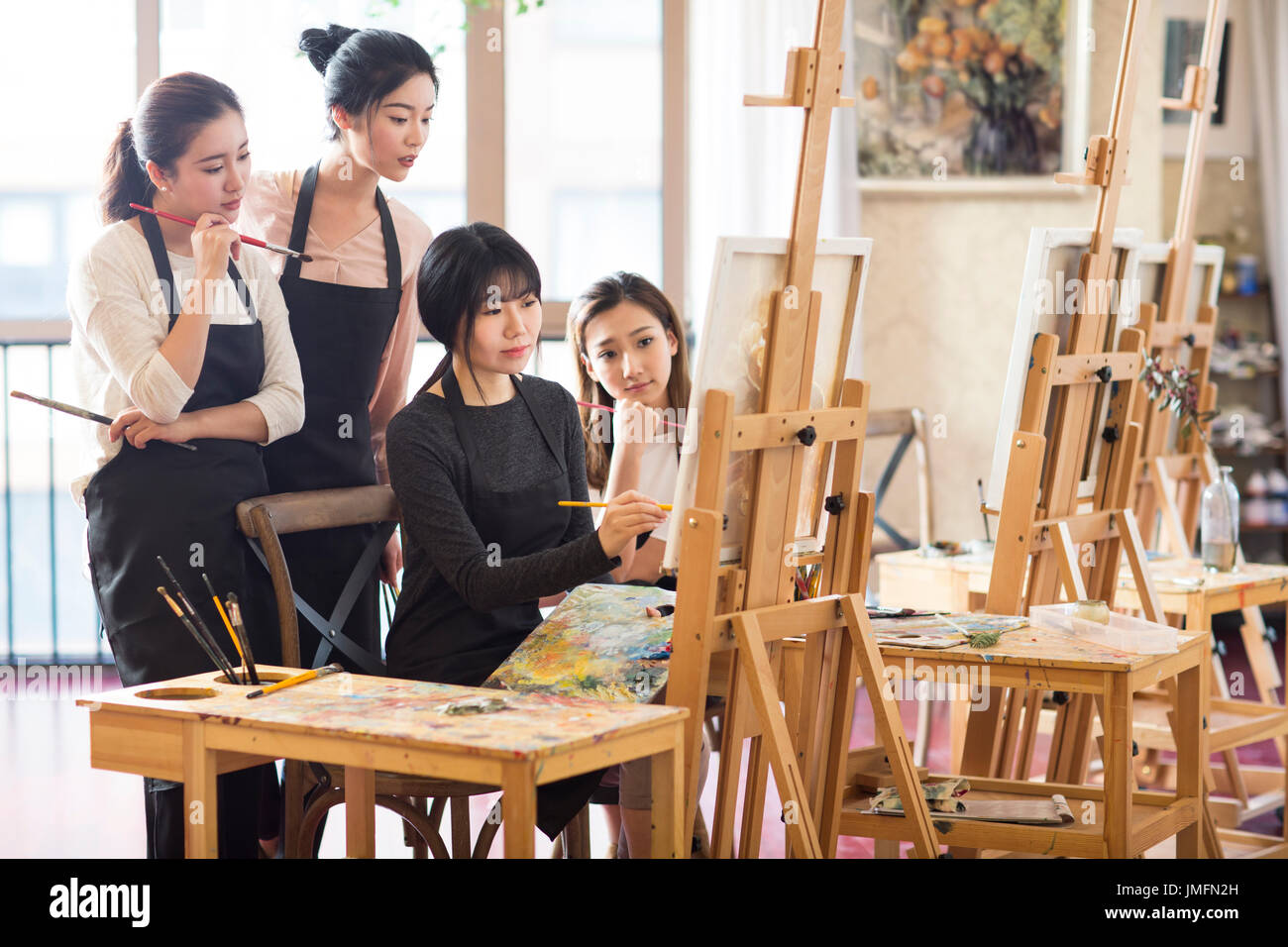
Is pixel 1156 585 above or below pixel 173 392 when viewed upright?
below

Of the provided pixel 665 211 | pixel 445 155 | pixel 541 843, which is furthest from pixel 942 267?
pixel 541 843

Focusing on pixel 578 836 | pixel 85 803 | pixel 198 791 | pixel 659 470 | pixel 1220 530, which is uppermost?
pixel 659 470

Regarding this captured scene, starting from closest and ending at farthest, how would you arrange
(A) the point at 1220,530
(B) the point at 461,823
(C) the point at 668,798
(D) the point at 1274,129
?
(C) the point at 668,798 < (B) the point at 461,823 < (A) the point at 1220,530 < (D) the point at 1274,129

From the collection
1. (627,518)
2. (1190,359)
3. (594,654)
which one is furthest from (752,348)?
(1190,359)

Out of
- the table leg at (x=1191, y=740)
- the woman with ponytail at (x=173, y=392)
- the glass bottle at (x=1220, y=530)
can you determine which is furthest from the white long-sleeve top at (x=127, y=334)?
the glass bottle at (x=1220, y=530)

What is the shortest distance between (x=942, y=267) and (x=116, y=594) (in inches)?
136

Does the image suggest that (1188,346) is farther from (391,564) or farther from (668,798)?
(668,798)

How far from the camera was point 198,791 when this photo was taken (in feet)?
5.46

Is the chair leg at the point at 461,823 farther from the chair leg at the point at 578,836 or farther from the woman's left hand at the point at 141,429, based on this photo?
the woman's left hand at the point at 141,429

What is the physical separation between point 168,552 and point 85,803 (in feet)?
4.61

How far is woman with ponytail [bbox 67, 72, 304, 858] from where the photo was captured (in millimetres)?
2176

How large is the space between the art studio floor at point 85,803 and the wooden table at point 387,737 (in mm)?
1250
